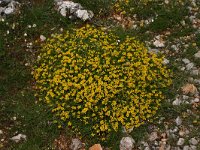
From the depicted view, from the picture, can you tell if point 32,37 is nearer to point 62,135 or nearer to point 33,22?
point 33,22

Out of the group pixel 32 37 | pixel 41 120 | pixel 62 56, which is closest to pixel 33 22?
pixel 32 37

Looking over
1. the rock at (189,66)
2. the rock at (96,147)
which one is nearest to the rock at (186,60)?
the rock at (189,66)

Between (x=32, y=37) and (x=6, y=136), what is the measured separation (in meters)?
2.95

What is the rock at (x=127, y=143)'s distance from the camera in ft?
28.0

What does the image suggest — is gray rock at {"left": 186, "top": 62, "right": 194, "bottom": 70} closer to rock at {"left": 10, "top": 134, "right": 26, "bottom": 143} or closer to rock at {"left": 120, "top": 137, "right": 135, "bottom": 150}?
rock at {"left": 120, "top": 137, "right": 135, "bottom": 150}

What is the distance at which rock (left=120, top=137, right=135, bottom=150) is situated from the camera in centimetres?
854

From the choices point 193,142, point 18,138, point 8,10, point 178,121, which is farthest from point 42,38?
point 193,142

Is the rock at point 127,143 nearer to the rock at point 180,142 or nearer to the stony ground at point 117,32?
the stony ground at point 117,32

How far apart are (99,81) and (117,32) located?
73.5 inches

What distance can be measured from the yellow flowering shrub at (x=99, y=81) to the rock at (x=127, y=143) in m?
0.29

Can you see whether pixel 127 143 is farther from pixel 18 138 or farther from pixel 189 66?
pixel 189 66

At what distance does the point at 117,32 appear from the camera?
10.5m

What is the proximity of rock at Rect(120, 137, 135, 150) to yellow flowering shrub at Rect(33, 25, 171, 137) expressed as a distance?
A: 0.29 m

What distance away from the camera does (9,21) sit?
35.6 ft
